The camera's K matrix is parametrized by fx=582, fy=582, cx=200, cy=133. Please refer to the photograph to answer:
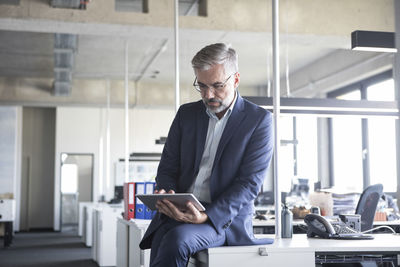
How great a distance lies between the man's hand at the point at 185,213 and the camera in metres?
2.36

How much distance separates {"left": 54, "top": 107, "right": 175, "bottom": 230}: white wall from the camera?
15.5 metres

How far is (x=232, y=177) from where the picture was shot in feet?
8.34

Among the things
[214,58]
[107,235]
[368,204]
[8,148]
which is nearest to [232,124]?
[214,58]

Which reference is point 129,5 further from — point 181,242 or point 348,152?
point 181,242

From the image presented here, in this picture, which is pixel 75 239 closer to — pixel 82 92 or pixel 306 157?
pixel 82 92

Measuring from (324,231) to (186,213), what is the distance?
1094 mm

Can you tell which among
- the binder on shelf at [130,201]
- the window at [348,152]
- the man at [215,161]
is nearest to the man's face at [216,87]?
the man at [215,161]

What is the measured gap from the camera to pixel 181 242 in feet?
7.44

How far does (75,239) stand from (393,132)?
7.38 metres

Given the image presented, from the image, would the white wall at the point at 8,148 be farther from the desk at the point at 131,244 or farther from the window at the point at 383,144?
the desk at the point at 131,244

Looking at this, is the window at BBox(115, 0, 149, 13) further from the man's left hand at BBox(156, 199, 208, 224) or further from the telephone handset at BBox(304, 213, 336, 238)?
the man's left hand at BBox(156, 199, 208, 224)

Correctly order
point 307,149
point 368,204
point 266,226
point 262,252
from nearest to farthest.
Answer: point 262,252 < point 368,204 < point 266,226 < point 307,149

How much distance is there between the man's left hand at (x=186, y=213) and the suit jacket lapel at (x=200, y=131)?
0.84 feet

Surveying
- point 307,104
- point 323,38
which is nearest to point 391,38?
point 307,104
